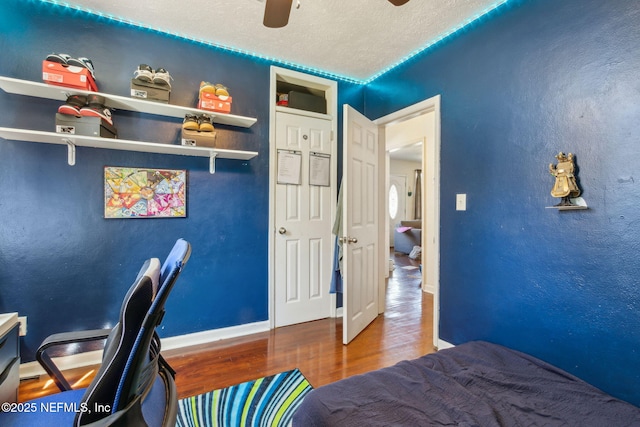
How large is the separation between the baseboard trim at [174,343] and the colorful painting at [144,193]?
1.03m

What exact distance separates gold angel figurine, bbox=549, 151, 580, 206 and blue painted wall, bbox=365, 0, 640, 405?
0.05m

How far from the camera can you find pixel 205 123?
228 centimetres

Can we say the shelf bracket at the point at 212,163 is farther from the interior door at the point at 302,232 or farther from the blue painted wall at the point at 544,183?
the blue painted wall at the point at 544,183

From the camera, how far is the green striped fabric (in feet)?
5.25

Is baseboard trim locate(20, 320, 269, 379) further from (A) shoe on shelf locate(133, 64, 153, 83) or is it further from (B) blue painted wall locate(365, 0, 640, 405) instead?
(A) shoe on shelf locate(133, 64, 153, 83)

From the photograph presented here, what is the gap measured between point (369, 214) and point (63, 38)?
2.74 m

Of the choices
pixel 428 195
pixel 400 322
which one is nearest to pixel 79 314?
pixel 400 322

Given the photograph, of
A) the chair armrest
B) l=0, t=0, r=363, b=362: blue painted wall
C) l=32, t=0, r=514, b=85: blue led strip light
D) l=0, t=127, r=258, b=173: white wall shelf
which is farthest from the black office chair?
l=32, t=0, r=514, b=85: blue led strip light

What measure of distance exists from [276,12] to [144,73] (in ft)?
3.93

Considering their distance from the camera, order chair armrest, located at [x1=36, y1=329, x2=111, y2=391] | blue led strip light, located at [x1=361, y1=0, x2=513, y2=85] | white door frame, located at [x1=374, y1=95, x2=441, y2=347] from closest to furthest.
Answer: chair armrest, located at [x1=36, y1=329, x2=111, y2=391]
blue led strip light, located at [x1=361, y1=0, x2=513, y2=85]
white door frame, located at [x1=374, y1=95, x2=441, y2=347]

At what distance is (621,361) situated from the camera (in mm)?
1449

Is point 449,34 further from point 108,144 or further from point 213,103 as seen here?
point 108,144

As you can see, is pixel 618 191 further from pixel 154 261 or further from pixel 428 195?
pixel 428 195

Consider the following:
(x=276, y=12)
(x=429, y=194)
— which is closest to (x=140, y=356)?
(x=276, y=12)
